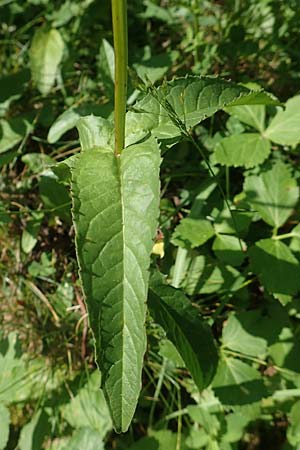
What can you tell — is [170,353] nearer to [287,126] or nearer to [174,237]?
[174,237]

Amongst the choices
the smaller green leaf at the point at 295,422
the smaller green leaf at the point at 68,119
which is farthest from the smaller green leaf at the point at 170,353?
the smaller green leaf at the point at 68,119

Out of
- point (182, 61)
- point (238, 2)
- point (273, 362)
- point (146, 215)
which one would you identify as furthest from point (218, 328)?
point (238, 2)

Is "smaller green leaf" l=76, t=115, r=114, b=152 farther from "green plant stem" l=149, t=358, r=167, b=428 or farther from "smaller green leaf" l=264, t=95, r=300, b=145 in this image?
"green plant stem" l=149, t=358, r=167, b=428

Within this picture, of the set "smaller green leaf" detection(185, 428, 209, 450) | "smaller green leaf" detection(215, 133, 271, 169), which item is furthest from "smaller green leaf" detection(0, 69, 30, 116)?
"smaller green leaf" detection(185, 428, 209, 450)

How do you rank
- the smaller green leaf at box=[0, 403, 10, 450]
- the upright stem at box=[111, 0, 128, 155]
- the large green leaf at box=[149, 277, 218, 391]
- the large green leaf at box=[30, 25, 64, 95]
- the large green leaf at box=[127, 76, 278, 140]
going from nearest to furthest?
the upright stem at box=[111, 0, 128, 155] → the large green leaf at box=[127, 76, 278, 140] → the large green leaf at box=[149, 277, 218, 391] → the smaller green leaf at box=[0, 403, 10, 450] → the large green leaf at box=[30, 25, 64, 95]

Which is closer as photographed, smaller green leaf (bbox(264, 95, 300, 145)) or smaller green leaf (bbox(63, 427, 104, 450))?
smaller green leaf (bbox(63, 427, 104, 450))

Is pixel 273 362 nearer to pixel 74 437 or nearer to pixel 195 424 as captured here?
pixel 195 424
